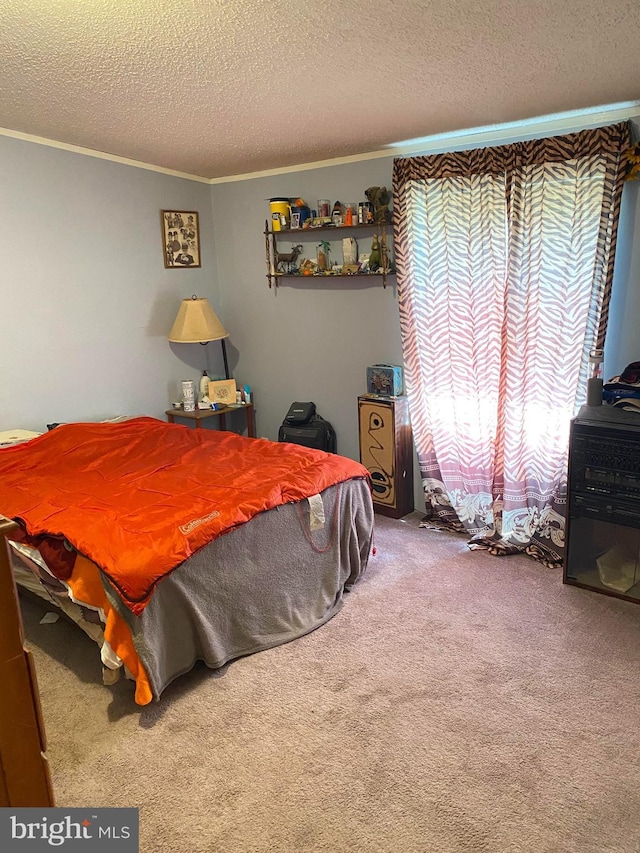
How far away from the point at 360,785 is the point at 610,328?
240 cm

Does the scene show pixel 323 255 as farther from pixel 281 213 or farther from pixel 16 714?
pixel 16 714

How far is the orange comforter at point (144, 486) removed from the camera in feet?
7.36

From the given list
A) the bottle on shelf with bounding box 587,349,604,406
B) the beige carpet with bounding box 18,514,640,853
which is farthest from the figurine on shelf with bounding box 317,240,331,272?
the beige carpet with bounding box 18,514,640,853

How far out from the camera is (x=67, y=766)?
1.97m

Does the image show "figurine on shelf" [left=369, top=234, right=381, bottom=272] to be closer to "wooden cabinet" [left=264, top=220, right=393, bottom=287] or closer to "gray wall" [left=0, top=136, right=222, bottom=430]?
"wooden cabinet" [left=264, top=220, right=393, bottom=287]

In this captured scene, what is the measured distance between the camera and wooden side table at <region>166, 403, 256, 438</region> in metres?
4.23

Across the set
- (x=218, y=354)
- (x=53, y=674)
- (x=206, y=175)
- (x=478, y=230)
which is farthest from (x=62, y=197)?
(x=53, y=674)

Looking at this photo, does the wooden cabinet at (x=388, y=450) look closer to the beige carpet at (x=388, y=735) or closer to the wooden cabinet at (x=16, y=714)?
the beige carpet at (x=388, y=735)

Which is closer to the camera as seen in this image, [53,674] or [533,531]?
[53,674]

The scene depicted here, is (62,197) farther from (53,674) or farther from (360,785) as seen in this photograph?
(360,785)

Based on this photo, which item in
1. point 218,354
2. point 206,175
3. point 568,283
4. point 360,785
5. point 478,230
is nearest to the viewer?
point 360,785

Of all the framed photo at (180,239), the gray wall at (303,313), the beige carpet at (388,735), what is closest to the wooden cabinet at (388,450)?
the gray wall at (303,313)

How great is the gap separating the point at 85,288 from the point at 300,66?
2.13 m

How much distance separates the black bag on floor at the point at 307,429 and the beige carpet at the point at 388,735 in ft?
4.94
